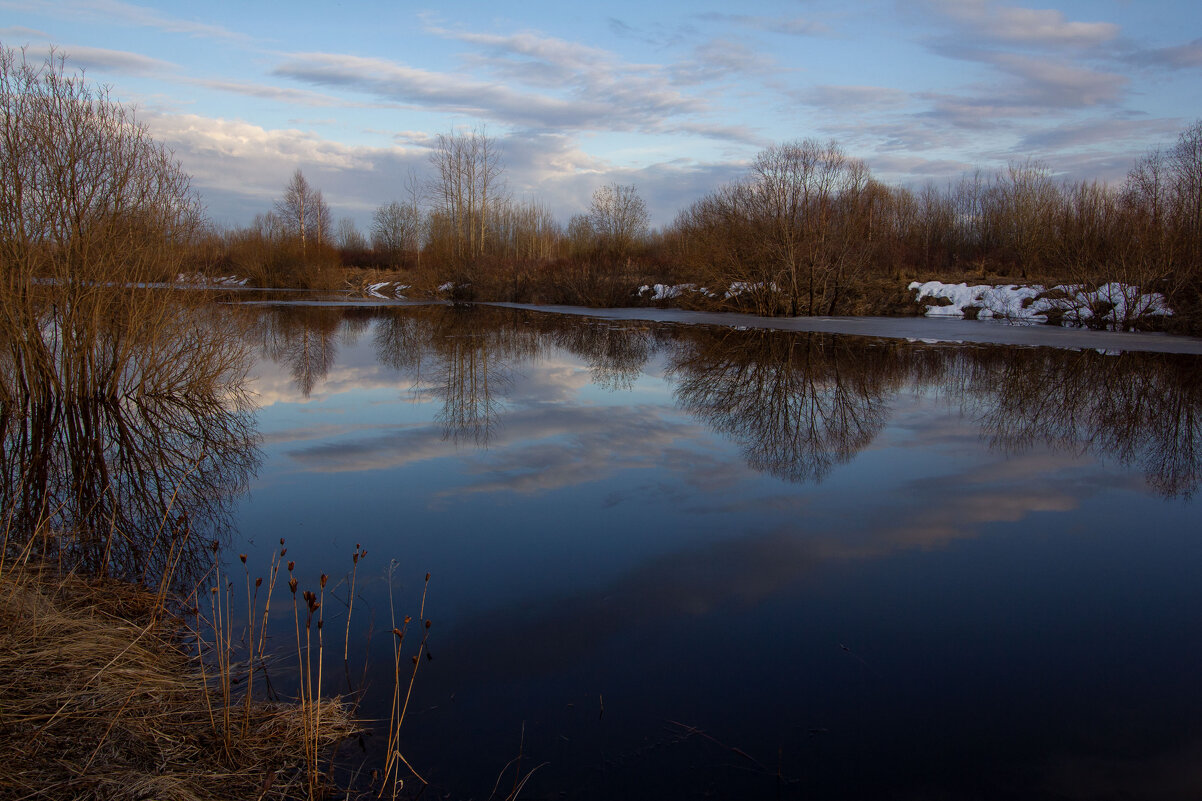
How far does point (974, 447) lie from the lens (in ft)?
26.7

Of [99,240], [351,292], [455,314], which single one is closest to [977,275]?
[455,314]

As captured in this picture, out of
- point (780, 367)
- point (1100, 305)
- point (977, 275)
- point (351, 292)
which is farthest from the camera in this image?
point (351, 292)

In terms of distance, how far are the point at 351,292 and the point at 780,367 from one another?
44.2 meters

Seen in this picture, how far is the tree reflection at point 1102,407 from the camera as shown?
7.82 meters

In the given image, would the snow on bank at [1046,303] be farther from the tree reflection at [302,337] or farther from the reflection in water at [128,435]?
the reflection in water at [128,435]

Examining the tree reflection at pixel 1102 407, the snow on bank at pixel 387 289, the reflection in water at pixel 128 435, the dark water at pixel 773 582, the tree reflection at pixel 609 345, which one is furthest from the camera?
the snow on bank at pixel 387 289

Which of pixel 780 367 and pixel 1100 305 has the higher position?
pixel 1100 305

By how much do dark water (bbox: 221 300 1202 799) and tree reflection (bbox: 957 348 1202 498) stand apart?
7 cm

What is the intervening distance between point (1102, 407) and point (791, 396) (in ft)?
13.7

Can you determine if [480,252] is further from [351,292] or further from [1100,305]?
[1100,305]

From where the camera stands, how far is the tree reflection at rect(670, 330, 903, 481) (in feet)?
26.0

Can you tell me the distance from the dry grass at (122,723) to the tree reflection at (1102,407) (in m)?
7.09

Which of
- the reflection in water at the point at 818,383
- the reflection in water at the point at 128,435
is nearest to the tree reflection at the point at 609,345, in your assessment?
the reflection in water at the point at 818,383

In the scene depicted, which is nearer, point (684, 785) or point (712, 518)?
point (684, 785)
